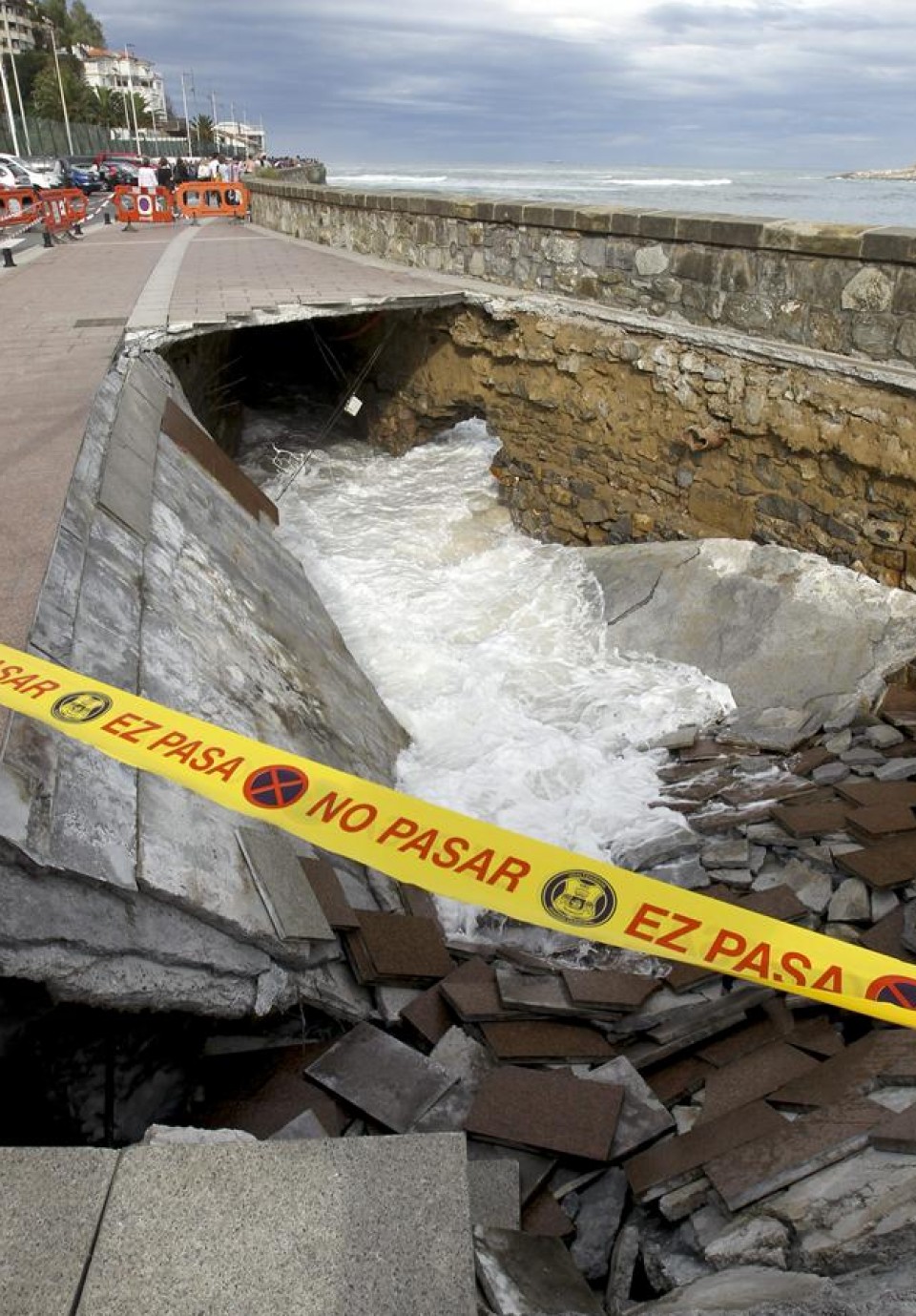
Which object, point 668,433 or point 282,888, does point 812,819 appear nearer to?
point 282,888

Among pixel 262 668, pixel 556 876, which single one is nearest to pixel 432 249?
pixel 262 668

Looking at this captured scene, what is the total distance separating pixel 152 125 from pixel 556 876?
410ft

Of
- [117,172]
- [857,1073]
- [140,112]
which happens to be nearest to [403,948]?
[857,1073]

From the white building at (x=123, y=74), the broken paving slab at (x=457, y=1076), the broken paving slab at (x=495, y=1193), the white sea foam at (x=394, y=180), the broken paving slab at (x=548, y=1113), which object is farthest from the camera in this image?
the white building at (x=123, y=74)

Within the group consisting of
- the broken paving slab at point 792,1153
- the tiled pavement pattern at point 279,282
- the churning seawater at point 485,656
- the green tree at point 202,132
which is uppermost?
the green tree at point 202,132

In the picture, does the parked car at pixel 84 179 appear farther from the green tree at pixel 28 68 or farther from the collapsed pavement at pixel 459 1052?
the green tree at pixel 28 68

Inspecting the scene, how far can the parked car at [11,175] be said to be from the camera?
28234 millimetres

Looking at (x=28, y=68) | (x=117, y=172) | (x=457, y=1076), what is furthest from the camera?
(x=28, y=68)

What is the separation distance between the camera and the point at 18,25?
314 feet

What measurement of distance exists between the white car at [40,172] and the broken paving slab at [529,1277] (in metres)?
33.7

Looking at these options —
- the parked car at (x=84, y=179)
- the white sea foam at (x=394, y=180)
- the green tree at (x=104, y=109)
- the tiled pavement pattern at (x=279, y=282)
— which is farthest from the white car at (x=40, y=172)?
the green tree at (x=104, y=109)

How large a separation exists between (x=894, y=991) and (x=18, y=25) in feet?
408

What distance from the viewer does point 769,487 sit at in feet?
23.1

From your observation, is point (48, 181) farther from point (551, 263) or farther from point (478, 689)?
point (478, 689)
